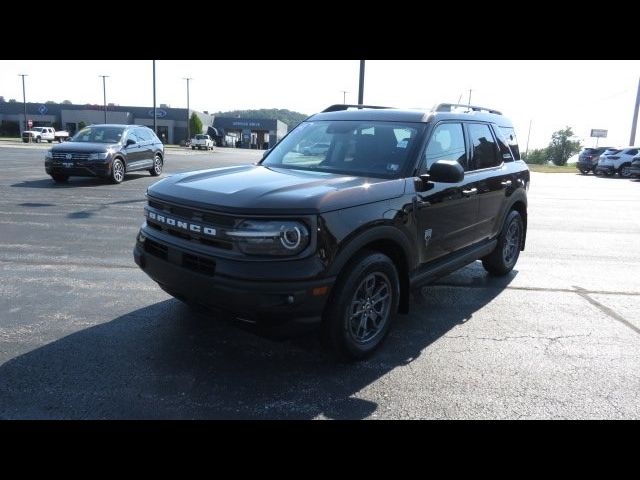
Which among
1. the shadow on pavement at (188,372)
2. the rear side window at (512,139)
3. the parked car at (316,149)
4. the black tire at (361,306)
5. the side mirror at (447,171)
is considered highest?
the rear side window at (512,139)

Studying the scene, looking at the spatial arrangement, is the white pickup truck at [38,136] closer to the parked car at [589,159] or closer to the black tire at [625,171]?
the parked car at [589,159]

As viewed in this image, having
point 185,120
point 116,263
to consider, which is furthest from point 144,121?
point 116,263

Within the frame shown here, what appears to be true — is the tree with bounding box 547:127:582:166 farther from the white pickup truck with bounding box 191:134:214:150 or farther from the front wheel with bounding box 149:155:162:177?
the front wheel with bounding box 149:155:162:177

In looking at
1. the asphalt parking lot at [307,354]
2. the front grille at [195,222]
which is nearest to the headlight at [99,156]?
the asphalt parking lot at [307,354]

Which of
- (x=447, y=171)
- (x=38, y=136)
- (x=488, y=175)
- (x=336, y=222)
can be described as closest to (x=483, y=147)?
(x=488, y=175)

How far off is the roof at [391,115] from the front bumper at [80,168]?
32.7ft

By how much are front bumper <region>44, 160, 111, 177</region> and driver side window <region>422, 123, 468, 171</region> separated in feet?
36.8

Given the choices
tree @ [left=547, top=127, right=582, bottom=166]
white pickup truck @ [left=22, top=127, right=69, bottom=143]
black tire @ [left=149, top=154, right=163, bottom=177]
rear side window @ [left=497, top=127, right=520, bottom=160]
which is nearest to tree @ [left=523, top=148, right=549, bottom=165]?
tree @ [left=547, top=127, right=582, bottom=166]

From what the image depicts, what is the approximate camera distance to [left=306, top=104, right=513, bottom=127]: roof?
453 centimetres

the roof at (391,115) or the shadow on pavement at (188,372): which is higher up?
the roof at (391,115)

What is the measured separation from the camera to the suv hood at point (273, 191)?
3.27m

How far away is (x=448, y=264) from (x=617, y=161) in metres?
30.1
